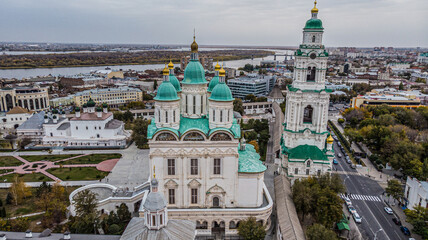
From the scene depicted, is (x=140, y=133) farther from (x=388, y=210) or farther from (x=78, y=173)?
(x=388, y=210)

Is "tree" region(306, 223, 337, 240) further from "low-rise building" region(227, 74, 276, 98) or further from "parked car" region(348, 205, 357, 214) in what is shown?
"low-rise building" region(227, 74, 276, 98)

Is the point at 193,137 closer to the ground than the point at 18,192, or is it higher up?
higher up

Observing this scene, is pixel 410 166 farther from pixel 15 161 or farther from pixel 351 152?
pixel 15 161

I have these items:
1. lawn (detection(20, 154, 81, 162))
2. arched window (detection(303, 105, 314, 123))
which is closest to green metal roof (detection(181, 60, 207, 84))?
arched window (detection(303, 105, 314, 123))

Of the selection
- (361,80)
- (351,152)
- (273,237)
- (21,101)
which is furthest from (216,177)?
(361,80)

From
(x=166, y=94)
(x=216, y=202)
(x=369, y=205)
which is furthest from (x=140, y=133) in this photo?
(x=369, y=205)

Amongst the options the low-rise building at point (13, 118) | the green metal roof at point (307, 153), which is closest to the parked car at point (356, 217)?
the green metal roof at point (307, 153)
